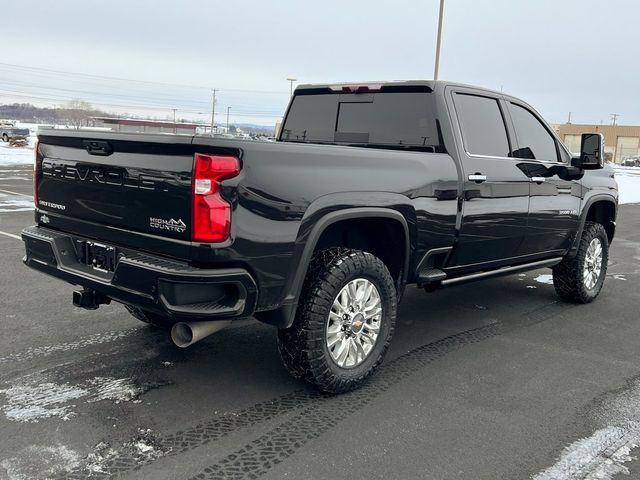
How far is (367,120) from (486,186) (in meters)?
1.05

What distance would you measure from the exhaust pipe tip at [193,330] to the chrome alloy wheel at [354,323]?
26.4 inches

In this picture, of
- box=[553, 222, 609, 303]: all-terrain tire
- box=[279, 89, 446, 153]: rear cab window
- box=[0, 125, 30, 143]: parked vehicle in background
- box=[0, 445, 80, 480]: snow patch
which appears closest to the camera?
box=[0, 445, 80, 480]: snow patch

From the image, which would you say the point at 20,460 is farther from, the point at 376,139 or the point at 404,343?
the point at 376,139

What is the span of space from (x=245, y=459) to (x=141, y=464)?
477mm

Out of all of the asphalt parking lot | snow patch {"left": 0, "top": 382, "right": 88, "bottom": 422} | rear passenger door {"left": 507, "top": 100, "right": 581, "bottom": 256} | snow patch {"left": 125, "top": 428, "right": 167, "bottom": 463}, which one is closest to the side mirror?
rear passenger door {"left": 507, "top": 100, "right": 581, "bottom": 256}

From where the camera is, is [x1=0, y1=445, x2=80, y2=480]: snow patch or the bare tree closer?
[x1=0, y1=445, x2=80, y2=480]: snow patch

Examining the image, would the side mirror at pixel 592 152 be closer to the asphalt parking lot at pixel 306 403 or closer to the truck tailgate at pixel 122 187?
the asphalt parking lot at pixel 306 403

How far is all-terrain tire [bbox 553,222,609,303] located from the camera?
6152mm

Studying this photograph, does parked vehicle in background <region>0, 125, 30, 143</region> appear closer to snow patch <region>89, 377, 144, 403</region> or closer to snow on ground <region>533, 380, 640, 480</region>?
snow patch <region>89, 377, 144, 403</region>

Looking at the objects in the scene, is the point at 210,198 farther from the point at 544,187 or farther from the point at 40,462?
the point at 544,187

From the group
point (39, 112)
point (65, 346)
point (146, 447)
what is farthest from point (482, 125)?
point (39, 112)

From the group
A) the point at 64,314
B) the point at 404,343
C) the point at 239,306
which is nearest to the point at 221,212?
the point at 239,306

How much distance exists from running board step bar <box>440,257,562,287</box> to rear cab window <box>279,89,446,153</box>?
98cm

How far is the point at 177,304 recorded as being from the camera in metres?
3.11
